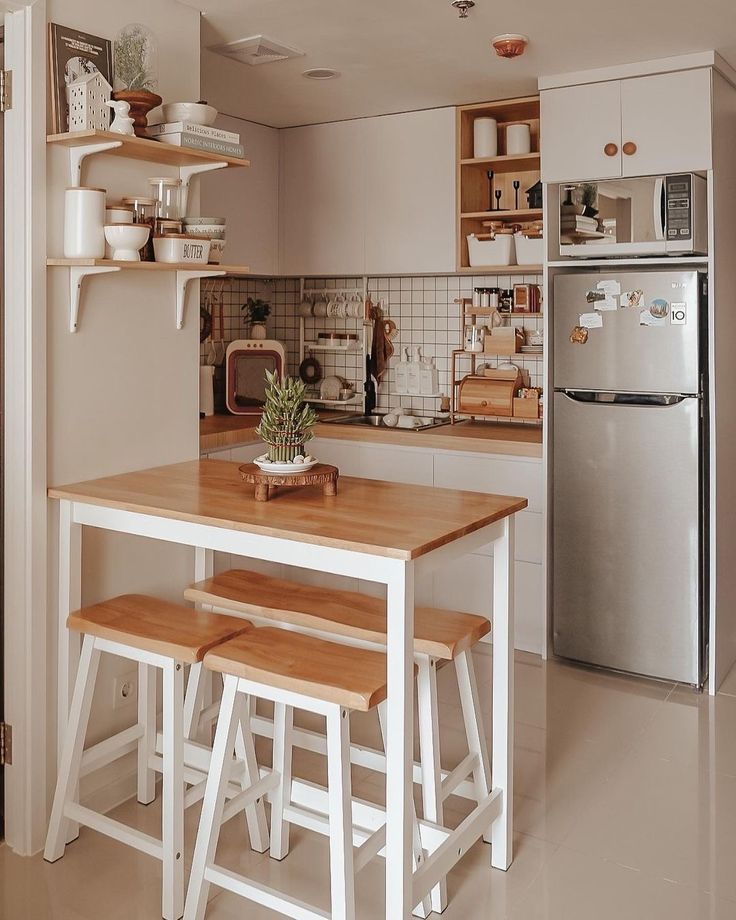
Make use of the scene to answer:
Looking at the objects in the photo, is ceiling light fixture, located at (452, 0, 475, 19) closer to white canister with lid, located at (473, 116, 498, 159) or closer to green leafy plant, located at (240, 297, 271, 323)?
white canister with lid, located at (473, 116, 498, 159)

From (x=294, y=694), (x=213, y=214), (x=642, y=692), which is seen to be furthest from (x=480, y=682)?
(x=213, y=214)

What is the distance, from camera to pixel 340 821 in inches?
76.9

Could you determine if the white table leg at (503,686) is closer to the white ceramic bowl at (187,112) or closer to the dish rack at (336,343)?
the white ceramic bowl at (187,112)

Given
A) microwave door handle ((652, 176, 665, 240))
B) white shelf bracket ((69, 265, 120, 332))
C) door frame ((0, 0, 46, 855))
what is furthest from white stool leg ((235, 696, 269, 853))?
microwave door handle ((652, 176, 665, 240))

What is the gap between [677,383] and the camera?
3.48m

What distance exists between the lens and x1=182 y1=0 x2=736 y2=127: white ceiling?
9.42 feet

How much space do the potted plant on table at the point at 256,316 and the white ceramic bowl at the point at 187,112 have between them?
2139 mm

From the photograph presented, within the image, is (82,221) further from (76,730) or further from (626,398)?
(626,398)

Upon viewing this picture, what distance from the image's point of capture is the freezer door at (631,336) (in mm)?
3441

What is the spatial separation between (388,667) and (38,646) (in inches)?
40.8

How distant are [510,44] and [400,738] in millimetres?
2337

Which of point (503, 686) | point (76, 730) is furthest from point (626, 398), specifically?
point (76, 730)

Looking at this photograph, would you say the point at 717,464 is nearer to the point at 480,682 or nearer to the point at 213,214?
the point at 480,682

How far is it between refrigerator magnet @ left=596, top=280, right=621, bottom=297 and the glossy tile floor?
1570mm
